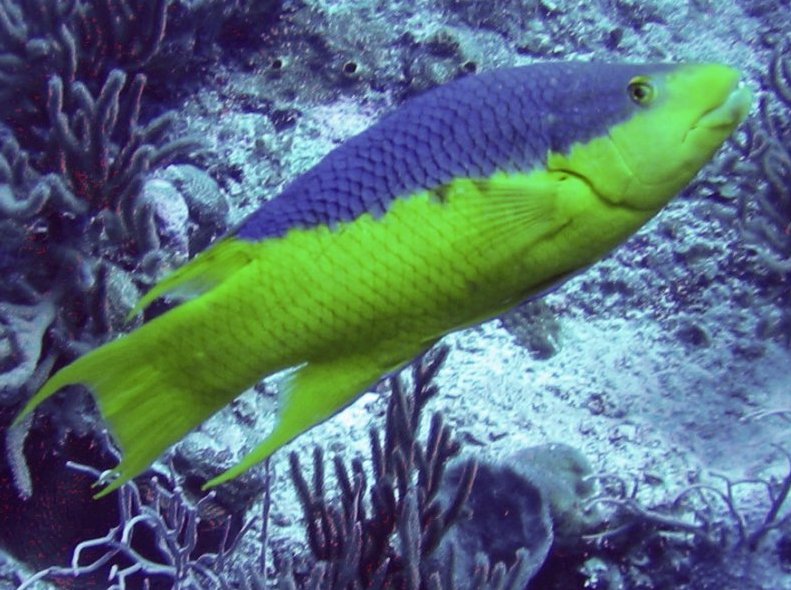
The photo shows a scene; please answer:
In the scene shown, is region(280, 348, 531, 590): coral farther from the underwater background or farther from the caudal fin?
the caudal fin

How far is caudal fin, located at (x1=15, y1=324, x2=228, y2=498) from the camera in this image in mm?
1477

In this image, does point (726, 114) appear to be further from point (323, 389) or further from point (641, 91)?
point (323, 389)

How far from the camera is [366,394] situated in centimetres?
371

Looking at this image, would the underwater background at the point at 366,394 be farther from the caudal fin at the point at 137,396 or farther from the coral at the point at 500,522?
the caudal fin at the point at 137,396

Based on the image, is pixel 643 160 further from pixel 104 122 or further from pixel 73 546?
pixel 73 546

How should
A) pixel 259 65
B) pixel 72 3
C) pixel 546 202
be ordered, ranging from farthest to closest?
pixel 259 65, pixel 72 3, pixel 546 202

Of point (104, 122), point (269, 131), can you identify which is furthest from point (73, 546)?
point (269, 131)

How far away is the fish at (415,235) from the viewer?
4.76 ft

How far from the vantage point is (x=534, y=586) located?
144 inches

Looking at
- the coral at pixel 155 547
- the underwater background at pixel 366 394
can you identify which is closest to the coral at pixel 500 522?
the underwater background at pixel 366 394

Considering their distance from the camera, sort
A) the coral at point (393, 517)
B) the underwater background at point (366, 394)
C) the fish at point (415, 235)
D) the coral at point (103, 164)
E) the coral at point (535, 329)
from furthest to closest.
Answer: the coral at point (535, 329) < the coral at point (103, 164) < the underwater background at point (366, 394) < the coral at point (393, 517) < the fish at point (415, 235)

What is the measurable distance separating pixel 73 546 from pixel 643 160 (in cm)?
331

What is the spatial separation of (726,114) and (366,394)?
2.54 metres

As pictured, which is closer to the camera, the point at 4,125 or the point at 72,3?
the point at 4,125
